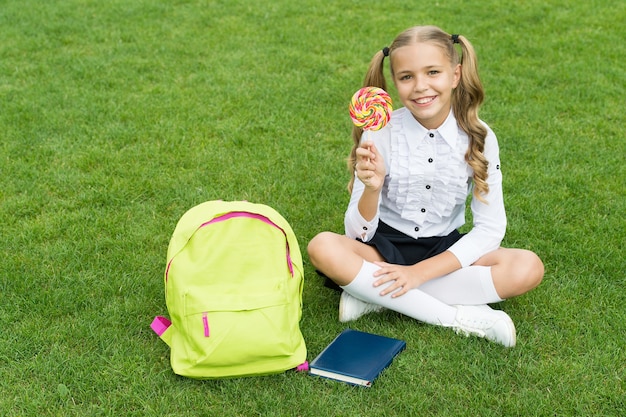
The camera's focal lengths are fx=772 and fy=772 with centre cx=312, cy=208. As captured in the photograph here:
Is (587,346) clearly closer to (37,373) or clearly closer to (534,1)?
(37,373)

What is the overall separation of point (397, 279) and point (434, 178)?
478mm

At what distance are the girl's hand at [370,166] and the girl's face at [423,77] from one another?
27cm

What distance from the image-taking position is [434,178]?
342cm

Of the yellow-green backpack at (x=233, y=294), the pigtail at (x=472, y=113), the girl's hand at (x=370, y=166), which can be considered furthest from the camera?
the pigtail at (x=472, y=113)

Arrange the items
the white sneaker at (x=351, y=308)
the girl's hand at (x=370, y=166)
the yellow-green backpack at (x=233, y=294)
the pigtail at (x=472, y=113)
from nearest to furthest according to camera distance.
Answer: the yellow-green backpack at (x=233, y=294), the girl's hand at (x=370, y=166), the pigtail at (x=472, y=113), the white sneaker at (x=351, y=308)

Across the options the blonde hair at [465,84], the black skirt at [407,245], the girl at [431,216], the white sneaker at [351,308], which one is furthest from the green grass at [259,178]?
the blonde hair at [465,84]

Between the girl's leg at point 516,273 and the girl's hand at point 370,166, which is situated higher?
the girl's hand at point 370,166

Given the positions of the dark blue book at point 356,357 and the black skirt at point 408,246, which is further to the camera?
the black skirt at point 408,246

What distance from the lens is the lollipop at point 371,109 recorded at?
3.21 meters

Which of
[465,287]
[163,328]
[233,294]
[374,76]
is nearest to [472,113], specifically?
[374,76]

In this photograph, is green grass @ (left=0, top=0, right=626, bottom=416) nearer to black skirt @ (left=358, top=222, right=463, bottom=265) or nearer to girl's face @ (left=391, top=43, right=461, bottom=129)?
black skirt @ (left=358, top=222, right=463, bottom=265)

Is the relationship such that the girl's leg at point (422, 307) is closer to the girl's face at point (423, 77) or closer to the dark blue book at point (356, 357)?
the dark blue book at point (356, 357)

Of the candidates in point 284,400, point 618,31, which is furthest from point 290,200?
point 618,31

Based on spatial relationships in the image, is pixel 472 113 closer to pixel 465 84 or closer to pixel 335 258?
pixel 465 84
